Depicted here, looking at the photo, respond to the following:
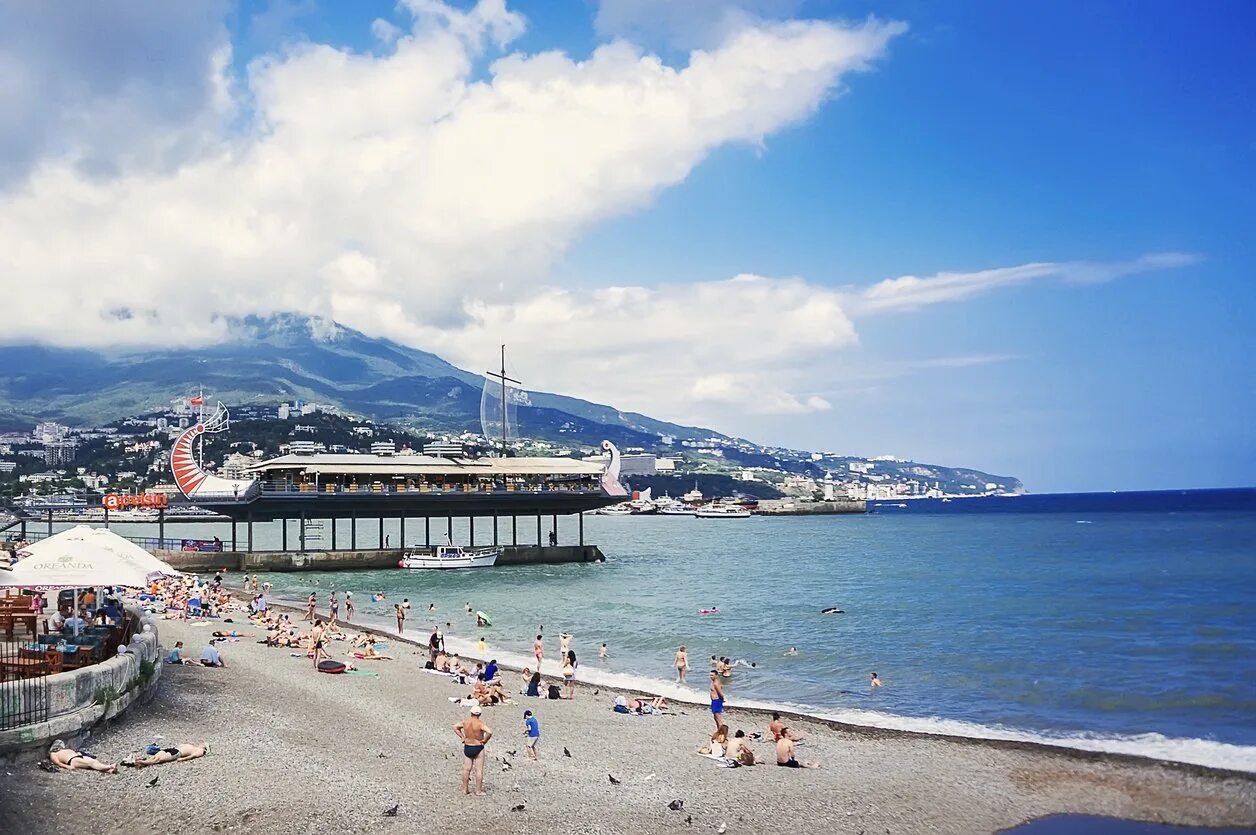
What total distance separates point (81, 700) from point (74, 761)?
1.35 metres

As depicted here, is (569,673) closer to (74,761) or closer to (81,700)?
(81,700)

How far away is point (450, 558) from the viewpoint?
2446 inches

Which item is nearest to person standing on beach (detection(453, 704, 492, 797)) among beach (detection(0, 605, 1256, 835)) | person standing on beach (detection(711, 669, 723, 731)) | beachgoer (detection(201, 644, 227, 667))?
beach (detection(0, 605, 1256, 835))

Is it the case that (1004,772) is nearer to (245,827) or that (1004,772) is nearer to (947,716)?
(947,716)

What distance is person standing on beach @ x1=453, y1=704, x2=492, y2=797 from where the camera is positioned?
45.5 feet

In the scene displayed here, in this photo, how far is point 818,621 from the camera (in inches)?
1572

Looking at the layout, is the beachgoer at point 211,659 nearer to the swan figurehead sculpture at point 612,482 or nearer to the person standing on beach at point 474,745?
the person standing on beach at point 474,745

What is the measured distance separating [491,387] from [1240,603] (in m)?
66.9

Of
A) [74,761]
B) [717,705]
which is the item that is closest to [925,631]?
[717,705]

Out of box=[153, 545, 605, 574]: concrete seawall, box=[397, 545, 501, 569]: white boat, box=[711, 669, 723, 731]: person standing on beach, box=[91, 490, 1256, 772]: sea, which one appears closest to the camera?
box=[711, 669, 723, 731]: person standing on beach

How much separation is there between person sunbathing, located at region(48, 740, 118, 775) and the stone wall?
224 mm

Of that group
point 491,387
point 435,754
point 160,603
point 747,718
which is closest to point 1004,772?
point 747,718

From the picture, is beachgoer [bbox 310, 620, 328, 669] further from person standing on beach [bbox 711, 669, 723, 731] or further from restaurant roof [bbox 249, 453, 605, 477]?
restaurant roof [bbox 249, 453, 605, 477]

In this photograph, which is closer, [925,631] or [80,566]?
[80,566]
